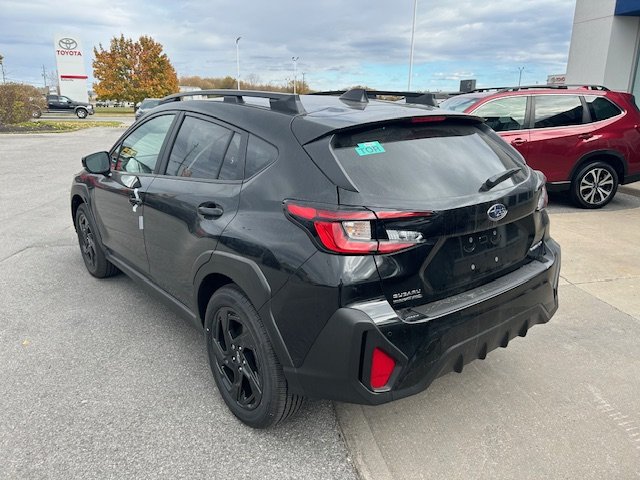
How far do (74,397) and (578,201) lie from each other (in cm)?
731

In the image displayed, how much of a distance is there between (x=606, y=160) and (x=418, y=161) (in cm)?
642

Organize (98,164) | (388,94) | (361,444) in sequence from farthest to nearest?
(98,164), (388,94), (361,444)

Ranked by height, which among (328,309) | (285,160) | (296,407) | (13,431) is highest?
(285,160)

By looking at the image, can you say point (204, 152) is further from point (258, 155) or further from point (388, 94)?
point (388, 94)

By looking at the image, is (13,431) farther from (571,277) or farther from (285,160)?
(571,277)

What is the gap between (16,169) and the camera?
11922 mm

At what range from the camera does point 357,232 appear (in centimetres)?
200

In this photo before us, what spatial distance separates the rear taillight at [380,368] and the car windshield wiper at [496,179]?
3.15 ft

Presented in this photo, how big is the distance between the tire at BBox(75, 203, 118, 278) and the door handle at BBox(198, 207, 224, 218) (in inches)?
86.0

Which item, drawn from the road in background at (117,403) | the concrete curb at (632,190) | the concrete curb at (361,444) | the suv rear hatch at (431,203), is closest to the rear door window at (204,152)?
the suv rear hatch at (431,203)

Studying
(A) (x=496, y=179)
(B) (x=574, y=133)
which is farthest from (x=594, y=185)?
(A) (x=496, y=179)

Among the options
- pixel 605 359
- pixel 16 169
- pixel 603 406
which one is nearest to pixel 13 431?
pixel 603 406

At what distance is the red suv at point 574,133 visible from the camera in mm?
7203

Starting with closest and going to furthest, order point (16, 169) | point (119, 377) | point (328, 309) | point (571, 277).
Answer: point (328, 309)
point (119, 377)
point (571, 277)
point (16, 169)
